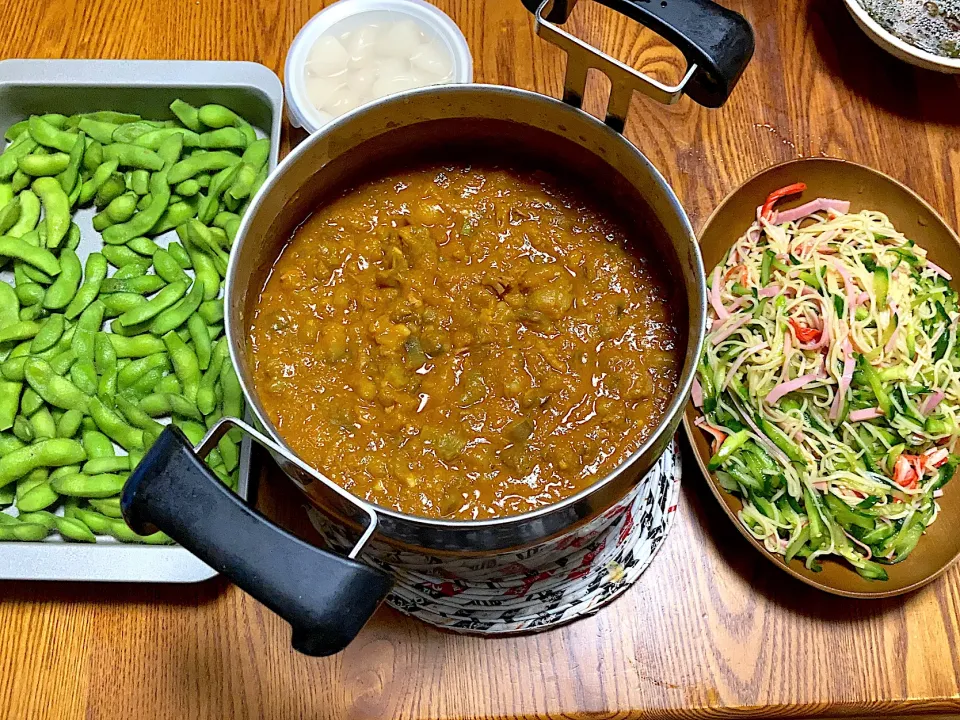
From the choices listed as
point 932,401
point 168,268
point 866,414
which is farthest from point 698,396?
point 168,268

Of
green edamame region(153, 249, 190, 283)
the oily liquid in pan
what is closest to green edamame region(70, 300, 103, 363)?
green edamame region(153, 249, 190, 283)

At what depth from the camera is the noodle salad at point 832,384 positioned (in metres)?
1.25

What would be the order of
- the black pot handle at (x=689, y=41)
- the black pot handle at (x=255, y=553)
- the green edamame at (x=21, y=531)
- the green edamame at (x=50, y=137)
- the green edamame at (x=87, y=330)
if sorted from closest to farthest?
the black pot handle at (x=255, y=553)
the black pot handle at (x=689, y=41)
the green edamame at (x=21, y=531)
the green edamame at (x=87, y=330)
the green edamame at (x=50, y=137)

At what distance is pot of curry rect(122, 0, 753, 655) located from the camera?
875 millimetres

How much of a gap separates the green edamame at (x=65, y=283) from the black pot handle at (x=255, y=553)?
696 mm

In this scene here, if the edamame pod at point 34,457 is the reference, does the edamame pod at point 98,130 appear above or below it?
above

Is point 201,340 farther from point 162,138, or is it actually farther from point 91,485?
point 162,138

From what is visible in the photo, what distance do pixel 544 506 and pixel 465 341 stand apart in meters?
0.27

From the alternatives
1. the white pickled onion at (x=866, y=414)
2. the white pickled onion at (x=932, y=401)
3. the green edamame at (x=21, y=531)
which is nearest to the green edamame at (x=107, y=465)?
the green edamame at (x=21, y=531)

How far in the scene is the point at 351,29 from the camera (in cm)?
146

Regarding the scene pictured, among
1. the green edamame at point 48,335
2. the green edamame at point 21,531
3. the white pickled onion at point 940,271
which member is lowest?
the green edamame at point 21,531

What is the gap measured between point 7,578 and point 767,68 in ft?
5.09

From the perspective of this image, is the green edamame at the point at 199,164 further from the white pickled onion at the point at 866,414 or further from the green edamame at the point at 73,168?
the white pickled onion at the point at 866,414

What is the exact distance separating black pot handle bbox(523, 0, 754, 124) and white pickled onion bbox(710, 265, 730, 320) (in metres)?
0.54
